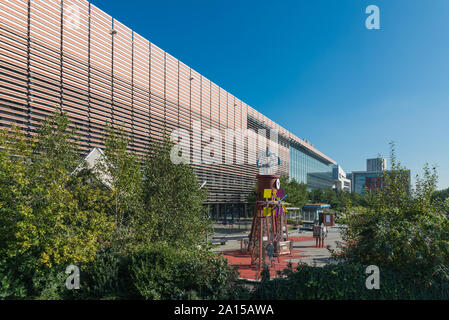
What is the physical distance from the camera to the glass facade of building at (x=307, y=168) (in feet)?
260

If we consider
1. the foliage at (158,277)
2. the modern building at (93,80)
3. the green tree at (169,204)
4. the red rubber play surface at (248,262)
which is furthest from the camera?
the modern building at (93,80)

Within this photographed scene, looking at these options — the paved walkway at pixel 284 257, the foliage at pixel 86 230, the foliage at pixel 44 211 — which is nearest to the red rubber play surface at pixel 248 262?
the paved walkway at pixel 284 257

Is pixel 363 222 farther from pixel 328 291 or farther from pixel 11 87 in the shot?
pixel 11 87

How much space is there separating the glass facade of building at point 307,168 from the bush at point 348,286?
6618cm

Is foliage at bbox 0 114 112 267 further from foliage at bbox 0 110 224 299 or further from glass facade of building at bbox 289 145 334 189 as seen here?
glass facade of building at bbox 289 145 334 189

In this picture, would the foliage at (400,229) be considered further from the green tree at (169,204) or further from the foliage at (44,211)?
the foliage at (44,211)

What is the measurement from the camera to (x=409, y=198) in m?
10.6

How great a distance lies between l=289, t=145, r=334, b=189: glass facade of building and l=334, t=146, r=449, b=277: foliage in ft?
212

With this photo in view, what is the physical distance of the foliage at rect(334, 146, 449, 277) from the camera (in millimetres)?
9306

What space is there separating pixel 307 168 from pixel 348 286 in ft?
291

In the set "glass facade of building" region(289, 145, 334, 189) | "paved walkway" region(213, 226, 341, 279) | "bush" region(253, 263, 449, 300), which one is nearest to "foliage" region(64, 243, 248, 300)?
"bush" region(253, 263, 449, 300)

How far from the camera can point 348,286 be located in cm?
880
